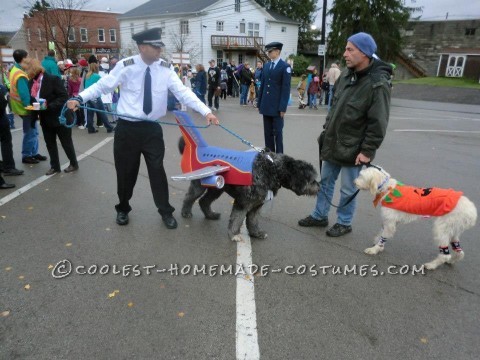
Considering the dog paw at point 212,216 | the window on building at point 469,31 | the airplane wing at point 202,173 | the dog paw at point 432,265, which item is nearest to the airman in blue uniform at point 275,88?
the dog paw at point 212,216

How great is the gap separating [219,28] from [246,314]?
4851cm

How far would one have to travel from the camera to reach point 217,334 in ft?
8.68

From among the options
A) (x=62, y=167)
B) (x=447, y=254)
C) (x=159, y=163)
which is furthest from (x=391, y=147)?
(x=62, y=167)

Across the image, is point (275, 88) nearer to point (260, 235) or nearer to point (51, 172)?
point (260, 235)

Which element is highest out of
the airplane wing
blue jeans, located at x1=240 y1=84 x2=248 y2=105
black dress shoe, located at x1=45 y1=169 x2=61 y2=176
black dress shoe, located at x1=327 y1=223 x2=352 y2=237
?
the airplane wing

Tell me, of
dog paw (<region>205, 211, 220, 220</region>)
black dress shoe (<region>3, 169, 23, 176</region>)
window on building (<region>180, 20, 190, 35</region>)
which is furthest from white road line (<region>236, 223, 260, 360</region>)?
window on building (<region>180, 20, 190, 35</region>)

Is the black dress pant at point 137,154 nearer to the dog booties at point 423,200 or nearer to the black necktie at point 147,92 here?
the black necktie at point 147,92

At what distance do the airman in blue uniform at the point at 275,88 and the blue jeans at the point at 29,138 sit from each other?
4.57m

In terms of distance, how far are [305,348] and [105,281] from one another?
1.89 m

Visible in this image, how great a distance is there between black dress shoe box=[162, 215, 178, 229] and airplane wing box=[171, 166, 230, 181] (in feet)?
2.77

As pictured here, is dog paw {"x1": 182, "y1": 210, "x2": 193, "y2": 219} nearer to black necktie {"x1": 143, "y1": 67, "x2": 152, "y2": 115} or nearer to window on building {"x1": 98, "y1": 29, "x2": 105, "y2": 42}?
black necktie {"x1": 143, "y1": 67, "x2": 152, "y2": 115}

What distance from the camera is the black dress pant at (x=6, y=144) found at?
238 inches

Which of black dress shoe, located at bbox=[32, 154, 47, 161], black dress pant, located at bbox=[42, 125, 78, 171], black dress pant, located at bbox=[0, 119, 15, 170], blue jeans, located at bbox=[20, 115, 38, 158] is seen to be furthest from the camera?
black dress shoe, located at bbox=[32, 154, 47, 161]

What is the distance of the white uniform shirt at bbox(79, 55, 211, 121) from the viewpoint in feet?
12.8
